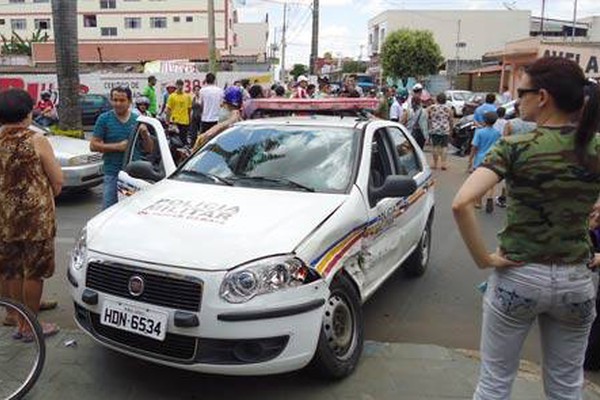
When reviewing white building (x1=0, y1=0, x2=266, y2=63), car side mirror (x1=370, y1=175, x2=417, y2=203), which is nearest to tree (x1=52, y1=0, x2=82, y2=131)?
car side mirror (x1=370, y1=175, x2=417, y2=203)

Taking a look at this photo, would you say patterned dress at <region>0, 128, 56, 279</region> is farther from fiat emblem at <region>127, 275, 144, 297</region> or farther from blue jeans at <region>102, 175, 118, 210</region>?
blue jeans at <region>102, 175, 118, 210</region>

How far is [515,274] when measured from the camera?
8.05 feet

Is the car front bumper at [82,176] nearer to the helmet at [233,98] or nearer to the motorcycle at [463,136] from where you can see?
the helmet at [233,98]

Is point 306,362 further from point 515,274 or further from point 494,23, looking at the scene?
point 494,23

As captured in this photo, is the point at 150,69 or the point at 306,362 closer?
the point at 306,362

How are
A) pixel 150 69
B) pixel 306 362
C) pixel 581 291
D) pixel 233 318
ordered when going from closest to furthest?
1. pixel 581 291
2. pixel 233 318
3. pixel 306 362
4. pixel 150 69

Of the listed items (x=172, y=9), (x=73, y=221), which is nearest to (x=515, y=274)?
(x=73, y=221)

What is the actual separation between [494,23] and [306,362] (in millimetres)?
82042

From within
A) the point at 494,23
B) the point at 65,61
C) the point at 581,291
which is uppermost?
the point at 494,23

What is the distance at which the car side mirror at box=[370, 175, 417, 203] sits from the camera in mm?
4293

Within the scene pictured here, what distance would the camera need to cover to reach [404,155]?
5.60 meters

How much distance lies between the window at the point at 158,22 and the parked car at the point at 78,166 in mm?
65510

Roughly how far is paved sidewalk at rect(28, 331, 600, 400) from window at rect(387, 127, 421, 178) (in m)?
1.80

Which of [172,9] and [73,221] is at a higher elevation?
[172,9]
